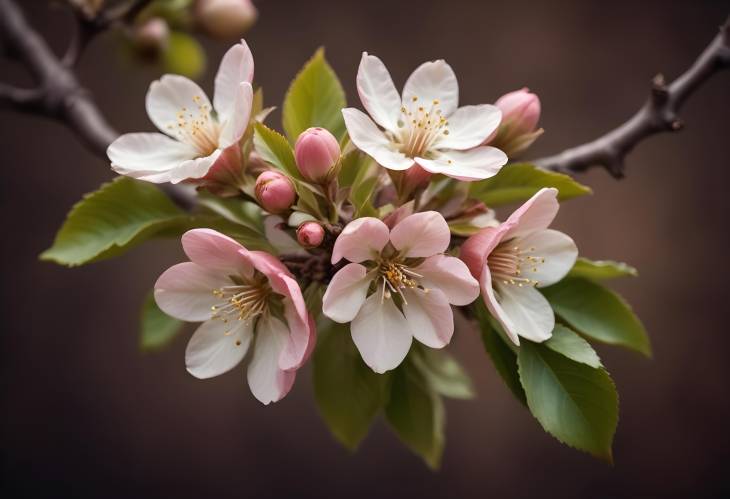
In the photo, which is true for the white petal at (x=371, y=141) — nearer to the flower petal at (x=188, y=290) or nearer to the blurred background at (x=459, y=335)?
the flower petal at (x=188, y=290)

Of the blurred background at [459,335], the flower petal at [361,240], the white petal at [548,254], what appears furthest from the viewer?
the blurred background at [459,335]

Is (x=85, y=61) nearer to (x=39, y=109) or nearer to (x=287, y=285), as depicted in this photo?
(x=39, y=109)

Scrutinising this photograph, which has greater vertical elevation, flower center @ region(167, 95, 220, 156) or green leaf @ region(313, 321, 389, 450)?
flower center @ region(167, 95, 220, 156)

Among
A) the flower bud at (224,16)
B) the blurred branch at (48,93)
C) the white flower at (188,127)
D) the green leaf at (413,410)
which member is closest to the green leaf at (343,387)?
the green leaf at (413,410)

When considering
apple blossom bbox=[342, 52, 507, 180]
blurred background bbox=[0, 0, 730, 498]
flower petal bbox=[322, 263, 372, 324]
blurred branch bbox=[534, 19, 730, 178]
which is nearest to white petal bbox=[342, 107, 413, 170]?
apple blossom bbox=[342, 52, 507, 180]

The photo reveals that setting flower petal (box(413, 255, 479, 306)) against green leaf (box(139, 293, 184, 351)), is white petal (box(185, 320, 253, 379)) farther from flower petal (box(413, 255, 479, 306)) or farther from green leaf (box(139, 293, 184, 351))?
green leaf (box(139, 293, 184, 351))
